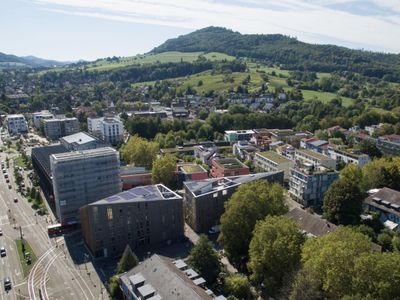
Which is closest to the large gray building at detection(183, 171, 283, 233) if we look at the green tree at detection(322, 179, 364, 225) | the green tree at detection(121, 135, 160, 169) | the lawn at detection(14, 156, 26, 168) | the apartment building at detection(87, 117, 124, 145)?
the green tree at detection(322, 179, 364, 225)

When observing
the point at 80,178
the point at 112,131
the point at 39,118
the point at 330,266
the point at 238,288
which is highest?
the point at 330,266

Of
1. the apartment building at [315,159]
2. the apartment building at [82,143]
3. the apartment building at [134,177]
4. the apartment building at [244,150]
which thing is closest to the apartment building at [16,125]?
the apartment building at [82,143]

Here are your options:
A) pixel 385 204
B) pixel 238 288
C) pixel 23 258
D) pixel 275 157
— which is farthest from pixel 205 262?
pixel 275 157

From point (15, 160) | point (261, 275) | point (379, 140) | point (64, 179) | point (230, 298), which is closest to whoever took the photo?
point (230, 298)

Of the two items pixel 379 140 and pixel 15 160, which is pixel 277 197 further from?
pixel 15 160

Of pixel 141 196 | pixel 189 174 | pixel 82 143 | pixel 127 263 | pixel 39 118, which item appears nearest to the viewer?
pixel 127 263

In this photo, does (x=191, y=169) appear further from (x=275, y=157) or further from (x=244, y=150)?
(x=244, y=150)

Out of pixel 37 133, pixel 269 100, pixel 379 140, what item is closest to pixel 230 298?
pixel 379 140
